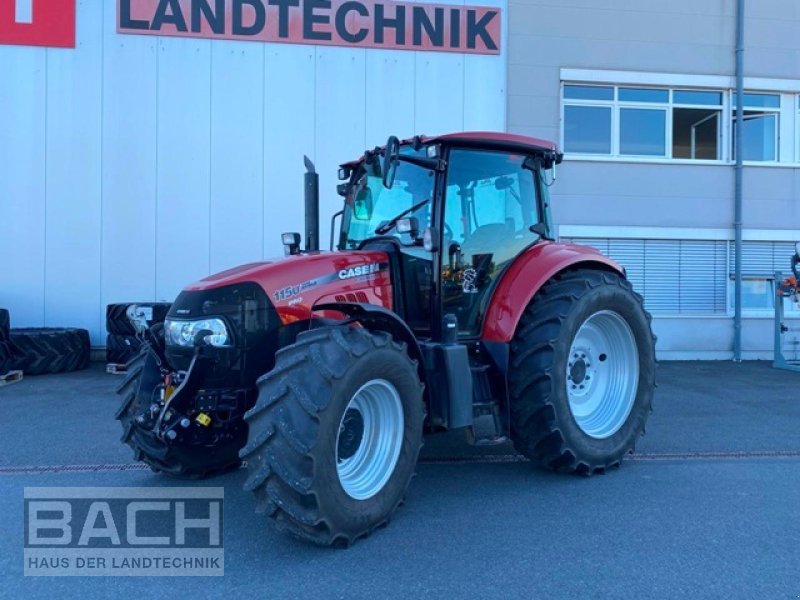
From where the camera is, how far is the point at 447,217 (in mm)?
4754

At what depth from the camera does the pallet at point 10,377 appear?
30.0 feet

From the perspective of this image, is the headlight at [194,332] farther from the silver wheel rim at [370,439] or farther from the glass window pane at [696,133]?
the glass window pane at [696,133]

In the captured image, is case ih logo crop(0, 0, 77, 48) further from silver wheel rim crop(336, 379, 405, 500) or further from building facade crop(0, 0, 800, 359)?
silver wheel rim crop(336, 379, 405, 500)

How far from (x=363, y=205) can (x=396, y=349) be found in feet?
5.60

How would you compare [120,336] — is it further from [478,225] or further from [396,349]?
[396,349]

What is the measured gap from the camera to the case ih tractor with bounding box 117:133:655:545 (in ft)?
11.4

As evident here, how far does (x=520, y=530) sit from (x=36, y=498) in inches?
128

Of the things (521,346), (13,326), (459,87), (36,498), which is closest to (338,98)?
(459,87)

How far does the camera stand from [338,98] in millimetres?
11102

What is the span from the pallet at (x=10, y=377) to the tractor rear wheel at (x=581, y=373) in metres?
7.61

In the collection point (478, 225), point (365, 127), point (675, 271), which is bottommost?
point (675, 271)

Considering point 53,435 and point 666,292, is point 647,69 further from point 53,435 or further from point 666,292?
point 53,435

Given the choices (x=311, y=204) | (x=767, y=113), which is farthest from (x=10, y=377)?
(x=767, y=113)

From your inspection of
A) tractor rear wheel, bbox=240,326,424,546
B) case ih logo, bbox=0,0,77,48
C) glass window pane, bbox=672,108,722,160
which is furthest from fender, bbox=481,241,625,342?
case ih logo, bbox=0,0,77,48
